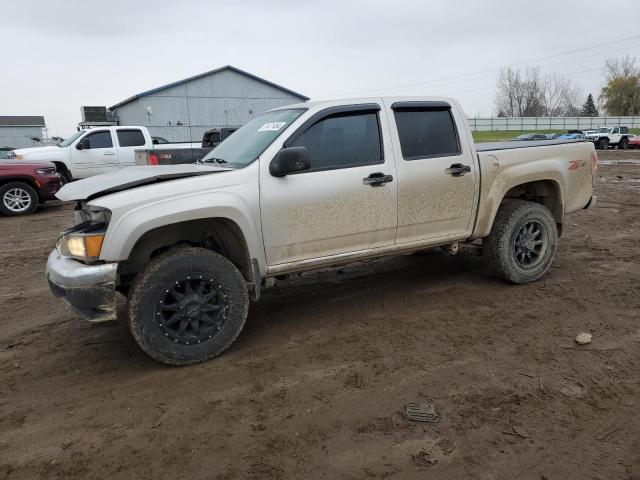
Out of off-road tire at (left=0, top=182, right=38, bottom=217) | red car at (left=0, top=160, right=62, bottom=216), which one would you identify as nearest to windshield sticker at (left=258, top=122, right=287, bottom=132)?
red car at (left=0, top=160, right=62, bottom=216)

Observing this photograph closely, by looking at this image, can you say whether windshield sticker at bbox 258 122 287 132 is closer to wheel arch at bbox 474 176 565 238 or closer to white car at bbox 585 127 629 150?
wheel arch at bbox 474 176 565 238

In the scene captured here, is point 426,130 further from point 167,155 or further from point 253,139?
point 167,155

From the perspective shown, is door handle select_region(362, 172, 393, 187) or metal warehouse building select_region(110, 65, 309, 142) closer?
door handle select_region(362, 172, 393, 187)

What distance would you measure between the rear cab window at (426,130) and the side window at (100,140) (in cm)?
1256

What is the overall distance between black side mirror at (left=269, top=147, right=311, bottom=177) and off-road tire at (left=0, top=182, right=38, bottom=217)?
31.4ft

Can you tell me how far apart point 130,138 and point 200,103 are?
70.2ft

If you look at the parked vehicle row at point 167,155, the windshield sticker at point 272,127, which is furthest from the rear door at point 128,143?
the windshield sticker at point 272,127

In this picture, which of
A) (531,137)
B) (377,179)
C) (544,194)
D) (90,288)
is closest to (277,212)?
(377,179)

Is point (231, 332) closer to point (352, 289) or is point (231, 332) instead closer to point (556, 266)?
point (352, 289)

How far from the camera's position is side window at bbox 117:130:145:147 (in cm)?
1495

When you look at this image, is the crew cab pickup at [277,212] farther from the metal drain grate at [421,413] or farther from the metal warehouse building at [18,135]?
the metal warehouse building at [18,135]

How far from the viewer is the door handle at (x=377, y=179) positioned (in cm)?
412

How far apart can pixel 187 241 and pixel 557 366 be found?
115 inches

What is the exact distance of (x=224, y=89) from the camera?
35.6 meters
